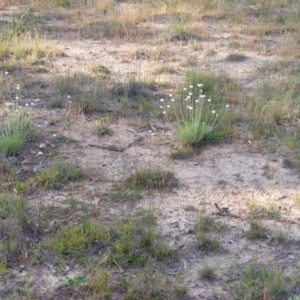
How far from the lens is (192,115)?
6.47 meters

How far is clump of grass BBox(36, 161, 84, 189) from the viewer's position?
5602mm

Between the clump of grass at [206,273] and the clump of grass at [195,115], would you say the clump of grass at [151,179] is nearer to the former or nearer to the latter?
the clump of grass at [195,115]

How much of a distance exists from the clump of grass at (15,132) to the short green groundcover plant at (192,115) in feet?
4.49

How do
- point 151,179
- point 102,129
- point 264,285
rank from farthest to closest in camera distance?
point 102,129, point 151,179, point 264,285

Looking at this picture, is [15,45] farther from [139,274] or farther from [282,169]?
[139,274]

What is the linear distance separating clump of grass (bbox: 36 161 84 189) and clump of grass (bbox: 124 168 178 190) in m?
0.45

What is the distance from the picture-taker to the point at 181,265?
15.4ft

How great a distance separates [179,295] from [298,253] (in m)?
1.02

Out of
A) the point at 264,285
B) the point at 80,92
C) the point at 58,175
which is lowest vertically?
the point at 264,285

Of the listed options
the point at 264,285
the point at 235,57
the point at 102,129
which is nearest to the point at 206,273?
the point at 264,285

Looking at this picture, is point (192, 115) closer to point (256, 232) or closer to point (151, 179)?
point (151, 179)

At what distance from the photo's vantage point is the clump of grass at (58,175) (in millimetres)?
5602

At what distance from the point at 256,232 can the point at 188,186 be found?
0.89 m

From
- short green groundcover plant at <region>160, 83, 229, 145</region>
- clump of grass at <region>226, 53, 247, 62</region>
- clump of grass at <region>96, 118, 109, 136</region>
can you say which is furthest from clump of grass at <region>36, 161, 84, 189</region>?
clump of grass at <region>226, 53, 247, 62</region>
